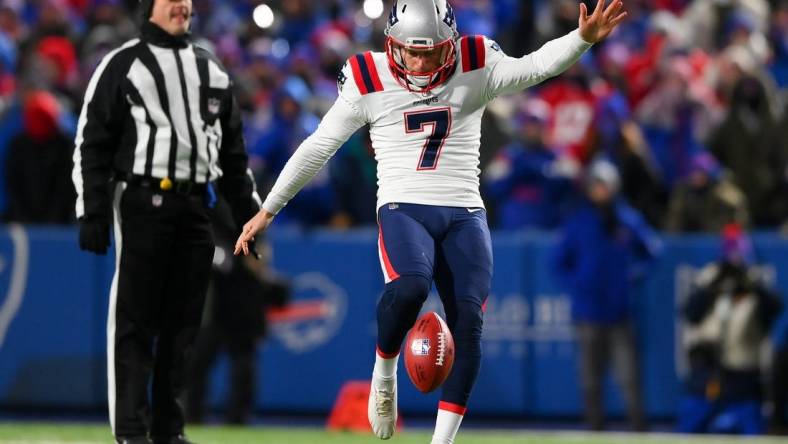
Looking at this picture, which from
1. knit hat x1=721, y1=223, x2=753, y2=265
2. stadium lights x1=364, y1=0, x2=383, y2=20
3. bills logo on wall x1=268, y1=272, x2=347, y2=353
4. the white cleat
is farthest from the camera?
bills logo on wall x1=268, y1=272, x2=347, y2=353

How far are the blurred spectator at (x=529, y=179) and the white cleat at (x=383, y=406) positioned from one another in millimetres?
5142

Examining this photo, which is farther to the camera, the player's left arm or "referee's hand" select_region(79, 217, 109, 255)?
"referee's hand" select_region(79, 217, 109, 255)

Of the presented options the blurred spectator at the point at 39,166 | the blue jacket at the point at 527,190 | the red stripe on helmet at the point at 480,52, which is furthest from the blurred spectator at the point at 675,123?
the red stripe on helmet at the point at 480,52

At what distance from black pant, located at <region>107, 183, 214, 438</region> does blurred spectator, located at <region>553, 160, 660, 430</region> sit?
4.82 metres

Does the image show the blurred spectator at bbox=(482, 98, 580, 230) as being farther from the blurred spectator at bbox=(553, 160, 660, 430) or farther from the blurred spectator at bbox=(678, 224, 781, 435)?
the blurred spectator at bbox=(678, 224, 781, 435)

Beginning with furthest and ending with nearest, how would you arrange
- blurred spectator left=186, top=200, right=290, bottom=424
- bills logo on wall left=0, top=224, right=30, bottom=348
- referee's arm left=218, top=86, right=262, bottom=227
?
bills logo on wall left=0, top=224, right=30, bottom=348
blurred spectator left=186, top=200, right=290, bottom=424
referee's arm left=218, top=86, right=262, bottom=227

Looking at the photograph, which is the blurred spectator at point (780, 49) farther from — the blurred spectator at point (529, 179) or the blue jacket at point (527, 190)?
the blue jacket at point (527, 190)

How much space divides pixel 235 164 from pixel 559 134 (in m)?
5.84

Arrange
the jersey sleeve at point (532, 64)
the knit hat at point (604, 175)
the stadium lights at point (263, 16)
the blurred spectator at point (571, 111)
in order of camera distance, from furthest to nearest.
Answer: the stadium lights at point (263, 16), the blurred spectator at point (571, 111), the knit hat at point (604, 175), the jersey sleeve at point (532, 64)

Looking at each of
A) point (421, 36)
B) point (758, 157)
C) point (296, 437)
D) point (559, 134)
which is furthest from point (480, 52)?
point (559, 134)

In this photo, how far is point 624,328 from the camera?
11.5 m

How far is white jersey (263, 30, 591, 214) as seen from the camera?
6.55 metres

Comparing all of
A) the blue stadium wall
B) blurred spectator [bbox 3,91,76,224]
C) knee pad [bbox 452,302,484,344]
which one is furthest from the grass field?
knee pad [bbox 452,302,484,344]

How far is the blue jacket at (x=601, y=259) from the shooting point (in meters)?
11.4
